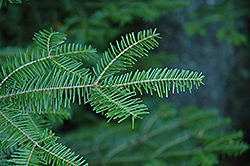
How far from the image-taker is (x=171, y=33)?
2.64 m

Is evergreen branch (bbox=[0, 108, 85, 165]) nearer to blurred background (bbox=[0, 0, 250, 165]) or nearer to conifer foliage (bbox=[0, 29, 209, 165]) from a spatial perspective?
conifer foliage (bbox=[0, 29, 209, 165])

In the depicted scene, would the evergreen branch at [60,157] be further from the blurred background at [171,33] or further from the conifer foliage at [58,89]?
the blurred background at [171,33]

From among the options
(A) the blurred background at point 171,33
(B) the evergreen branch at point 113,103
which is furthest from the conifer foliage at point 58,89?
(A) the blurred background at point 171,33

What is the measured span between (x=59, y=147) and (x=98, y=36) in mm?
1058

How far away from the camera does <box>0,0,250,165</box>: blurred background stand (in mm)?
1503

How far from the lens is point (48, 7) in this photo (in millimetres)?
1544

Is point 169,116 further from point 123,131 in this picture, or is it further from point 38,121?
point 38,121

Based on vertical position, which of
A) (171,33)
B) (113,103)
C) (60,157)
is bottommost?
(60,157)

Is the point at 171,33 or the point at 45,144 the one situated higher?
the point at 171,33

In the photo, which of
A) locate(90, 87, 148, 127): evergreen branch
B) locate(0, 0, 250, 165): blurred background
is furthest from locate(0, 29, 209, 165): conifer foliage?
locate(0, 0, 250, 165): blurred background

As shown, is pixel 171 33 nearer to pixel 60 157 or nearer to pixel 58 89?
pixel 58 89

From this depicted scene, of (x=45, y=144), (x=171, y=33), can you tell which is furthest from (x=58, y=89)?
(x=171, y=33)

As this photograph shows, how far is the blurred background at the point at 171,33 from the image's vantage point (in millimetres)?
1503

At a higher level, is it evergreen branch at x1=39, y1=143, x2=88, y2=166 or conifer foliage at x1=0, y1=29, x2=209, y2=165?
conifer foliage at x1=0, y1=29, x2=209, y2=165
